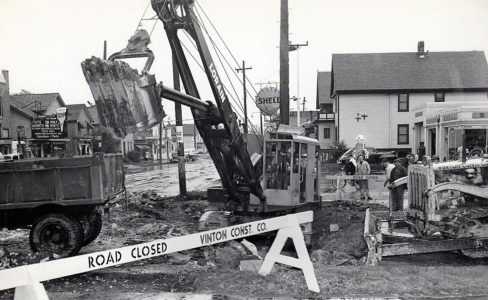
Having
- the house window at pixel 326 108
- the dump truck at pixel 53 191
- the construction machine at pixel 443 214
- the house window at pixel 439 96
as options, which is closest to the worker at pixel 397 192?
the construction machine at pixel 443 214

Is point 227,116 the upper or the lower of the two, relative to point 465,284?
upper

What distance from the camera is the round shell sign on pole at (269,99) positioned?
15.5 metres

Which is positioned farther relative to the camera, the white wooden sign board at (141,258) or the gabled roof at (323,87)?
the gabled roof at (323,87)

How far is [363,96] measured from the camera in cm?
3666

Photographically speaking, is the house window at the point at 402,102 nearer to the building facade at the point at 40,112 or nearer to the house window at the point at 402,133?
the house window at the point at 402,133

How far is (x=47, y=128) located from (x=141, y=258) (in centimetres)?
2819

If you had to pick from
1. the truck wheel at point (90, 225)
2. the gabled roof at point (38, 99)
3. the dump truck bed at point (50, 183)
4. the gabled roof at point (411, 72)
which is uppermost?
the gabled roof at point (411, 72)

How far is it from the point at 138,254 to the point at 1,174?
15.4ft

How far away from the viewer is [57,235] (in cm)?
765

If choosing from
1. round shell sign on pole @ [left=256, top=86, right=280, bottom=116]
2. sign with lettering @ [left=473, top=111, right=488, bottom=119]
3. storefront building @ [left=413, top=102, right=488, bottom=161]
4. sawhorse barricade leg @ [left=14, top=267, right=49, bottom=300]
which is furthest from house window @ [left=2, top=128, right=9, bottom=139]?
sign with lettering @ [left=473, top=111, right=488, bottom=119]

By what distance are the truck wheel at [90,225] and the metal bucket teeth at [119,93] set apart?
2.42 metres

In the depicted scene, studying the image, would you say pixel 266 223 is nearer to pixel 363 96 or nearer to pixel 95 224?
pixel 95 224

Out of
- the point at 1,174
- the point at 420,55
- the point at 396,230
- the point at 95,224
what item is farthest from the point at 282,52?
the point at 420,55

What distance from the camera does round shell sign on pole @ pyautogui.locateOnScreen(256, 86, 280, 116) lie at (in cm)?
1552
